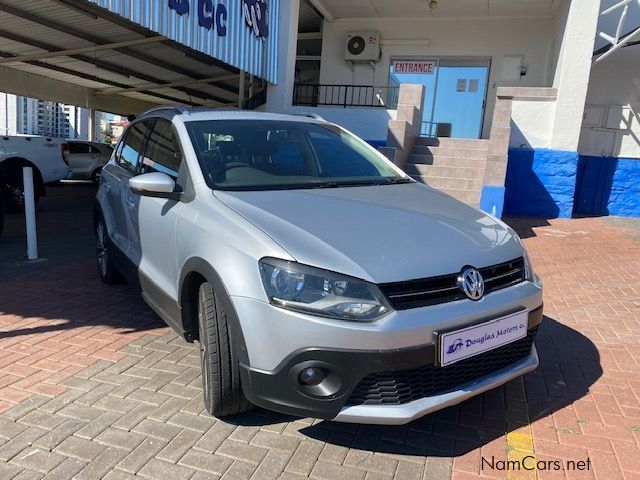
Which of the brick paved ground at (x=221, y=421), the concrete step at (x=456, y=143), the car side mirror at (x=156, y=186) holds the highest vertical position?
the concrete step at (x=456, y=143)

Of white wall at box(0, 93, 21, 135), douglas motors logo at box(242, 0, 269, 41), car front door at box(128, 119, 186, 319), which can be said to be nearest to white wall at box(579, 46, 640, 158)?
douglas motors logo at box(242, 0, 269, 41)

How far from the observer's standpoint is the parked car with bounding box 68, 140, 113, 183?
16.0m

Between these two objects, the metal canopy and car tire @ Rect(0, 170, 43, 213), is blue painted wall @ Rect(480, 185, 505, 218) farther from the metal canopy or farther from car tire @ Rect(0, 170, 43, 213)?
car tire @ Rect(0, 170, 43, 213)

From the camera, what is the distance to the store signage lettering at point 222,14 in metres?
7.91

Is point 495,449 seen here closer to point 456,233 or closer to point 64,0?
point 456,233

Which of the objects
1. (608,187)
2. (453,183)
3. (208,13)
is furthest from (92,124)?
(608,187)

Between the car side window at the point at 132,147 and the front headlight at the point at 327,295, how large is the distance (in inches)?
95.9

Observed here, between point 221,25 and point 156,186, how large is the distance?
6870 millimetres

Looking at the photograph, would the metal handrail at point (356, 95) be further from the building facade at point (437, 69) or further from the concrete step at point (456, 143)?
the concrete step at point (456, 143)

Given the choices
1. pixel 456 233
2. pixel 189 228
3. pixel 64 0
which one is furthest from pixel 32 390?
pixel 64 0

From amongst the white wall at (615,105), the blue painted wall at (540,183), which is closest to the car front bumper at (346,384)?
the blue painted wall at (540,183)

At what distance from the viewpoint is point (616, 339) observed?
407cm

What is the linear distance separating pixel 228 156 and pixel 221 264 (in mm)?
1031

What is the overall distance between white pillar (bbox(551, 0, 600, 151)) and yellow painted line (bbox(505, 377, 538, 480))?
8.35 meters
